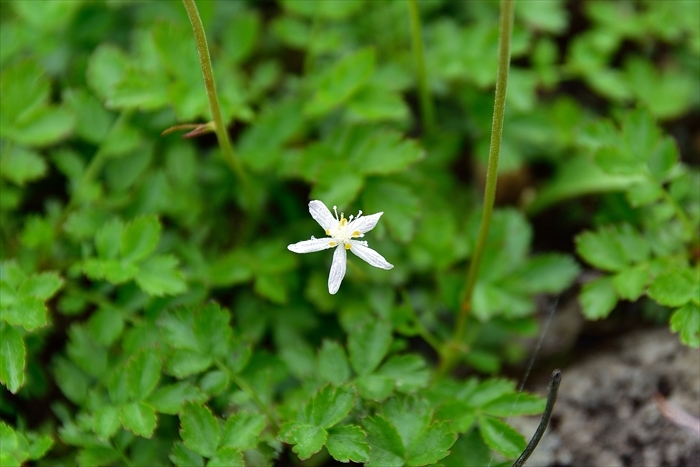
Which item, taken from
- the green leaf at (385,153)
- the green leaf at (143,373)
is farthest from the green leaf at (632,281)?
the green leaf at (143,373)

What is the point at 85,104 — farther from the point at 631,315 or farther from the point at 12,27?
the point at 631,315

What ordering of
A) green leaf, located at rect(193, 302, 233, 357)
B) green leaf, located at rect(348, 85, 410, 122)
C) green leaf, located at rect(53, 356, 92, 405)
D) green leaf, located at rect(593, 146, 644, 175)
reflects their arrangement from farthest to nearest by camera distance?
green leaf, located at rect(348, 85, 410, 122) → green leaf, located at rect(593, 146, 644, 175) → green leaf, located at rect(53, 356, 92, 405) → green leaf, located at rect(193, 302, 233, 357)

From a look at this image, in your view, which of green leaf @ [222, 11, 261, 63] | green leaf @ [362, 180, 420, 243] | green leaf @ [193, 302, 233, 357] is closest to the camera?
green leaf @ [193, 302, 233, 357]

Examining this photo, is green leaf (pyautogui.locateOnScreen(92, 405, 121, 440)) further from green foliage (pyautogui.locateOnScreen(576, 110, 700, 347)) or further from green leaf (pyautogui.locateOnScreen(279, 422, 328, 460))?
green foliage (pyautogui.locateOnScreen(576, 110, 700, 347))

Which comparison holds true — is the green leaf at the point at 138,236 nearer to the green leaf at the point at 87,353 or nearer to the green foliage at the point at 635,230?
the green leaf at the point at 87,353

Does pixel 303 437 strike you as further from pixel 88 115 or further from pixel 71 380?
pixel 88 115

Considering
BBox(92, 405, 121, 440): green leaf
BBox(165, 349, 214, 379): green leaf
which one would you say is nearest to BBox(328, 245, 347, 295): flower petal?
BBox(165, 349, 214, 379): green leaf

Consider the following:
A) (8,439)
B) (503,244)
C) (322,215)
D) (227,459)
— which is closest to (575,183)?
(503,244)
